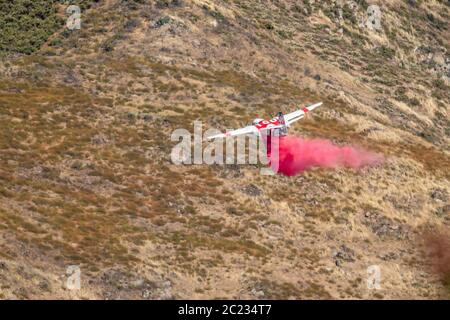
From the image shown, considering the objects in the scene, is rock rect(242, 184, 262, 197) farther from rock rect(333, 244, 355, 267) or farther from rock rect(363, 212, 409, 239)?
rock rect(363, 212, 409, 239)

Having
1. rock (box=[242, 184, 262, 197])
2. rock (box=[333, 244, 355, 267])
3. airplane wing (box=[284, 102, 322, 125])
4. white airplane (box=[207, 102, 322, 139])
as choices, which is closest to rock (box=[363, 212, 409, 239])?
rock (box=[333, 244, 355, 267])

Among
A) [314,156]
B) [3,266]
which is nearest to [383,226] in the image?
[314,156]

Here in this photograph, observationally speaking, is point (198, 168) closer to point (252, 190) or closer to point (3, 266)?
point (252, 190)

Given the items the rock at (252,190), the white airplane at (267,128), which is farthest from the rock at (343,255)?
the white airplane at (267,128)

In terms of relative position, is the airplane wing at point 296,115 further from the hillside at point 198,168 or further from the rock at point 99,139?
the rock at point 99,139

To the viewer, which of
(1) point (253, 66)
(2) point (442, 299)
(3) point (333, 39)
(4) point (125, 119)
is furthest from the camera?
(3) point (333, 39)
